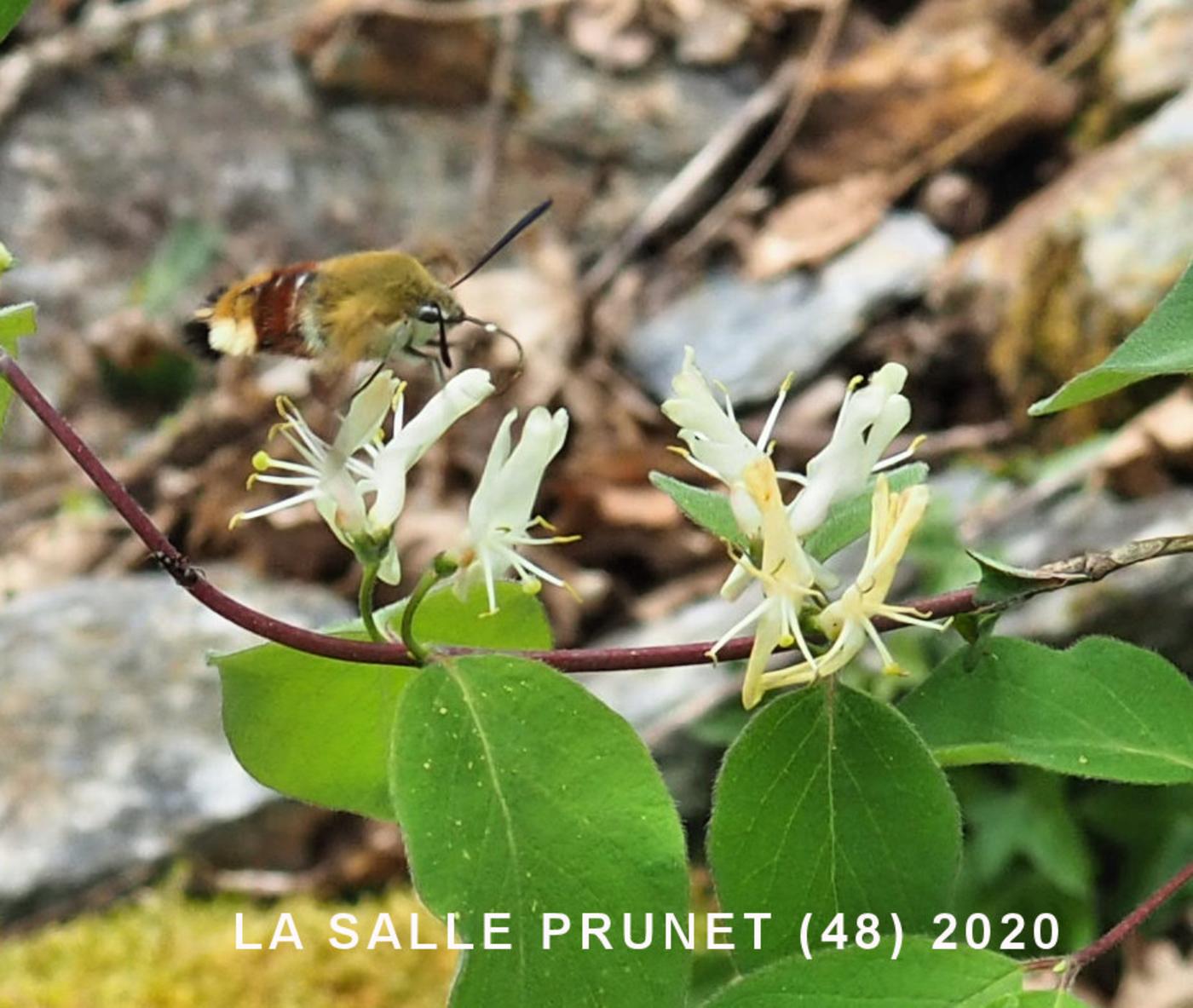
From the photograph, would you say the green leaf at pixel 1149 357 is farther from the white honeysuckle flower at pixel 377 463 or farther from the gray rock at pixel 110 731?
the gray rock at pixel 110 731

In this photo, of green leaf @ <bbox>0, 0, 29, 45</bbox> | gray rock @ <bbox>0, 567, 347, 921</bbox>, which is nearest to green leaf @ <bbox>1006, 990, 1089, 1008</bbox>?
green leaf @ <bbox>0, 0, 29, 45</bbox>

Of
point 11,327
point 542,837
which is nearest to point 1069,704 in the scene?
point 542,837

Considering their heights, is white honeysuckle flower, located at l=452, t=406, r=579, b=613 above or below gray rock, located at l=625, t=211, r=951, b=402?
below

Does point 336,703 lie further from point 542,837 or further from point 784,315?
point 784,315

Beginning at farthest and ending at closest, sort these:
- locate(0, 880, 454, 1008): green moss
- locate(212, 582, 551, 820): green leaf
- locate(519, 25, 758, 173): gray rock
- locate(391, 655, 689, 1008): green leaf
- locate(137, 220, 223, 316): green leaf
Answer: locate(519, 25, 758, 173): gray rock, locate(137, 220, 223, 316): green leaf, locate(0, 880, 454, 1008): green moss, locate(212, 582, 551, 820): green leaf, locate(391, 655, 689, 1008): green leaf

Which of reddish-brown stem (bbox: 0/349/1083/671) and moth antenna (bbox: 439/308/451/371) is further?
moth antenna (bbox: 439/308/451/371)

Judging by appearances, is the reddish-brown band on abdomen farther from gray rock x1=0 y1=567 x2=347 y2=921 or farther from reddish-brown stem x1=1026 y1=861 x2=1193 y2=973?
gray rock x1=0 y1=567 x2=347 y2=921

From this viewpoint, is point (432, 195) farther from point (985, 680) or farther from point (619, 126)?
point (985, 680)
